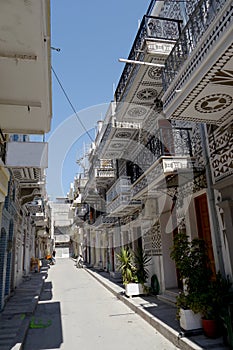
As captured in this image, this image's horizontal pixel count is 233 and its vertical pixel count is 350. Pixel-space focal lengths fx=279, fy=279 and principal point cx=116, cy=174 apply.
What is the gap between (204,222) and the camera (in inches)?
285

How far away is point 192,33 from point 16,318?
8.14 m

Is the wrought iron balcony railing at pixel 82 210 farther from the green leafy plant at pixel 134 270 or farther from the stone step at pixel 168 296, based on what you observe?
the stone step at pixel 168 296

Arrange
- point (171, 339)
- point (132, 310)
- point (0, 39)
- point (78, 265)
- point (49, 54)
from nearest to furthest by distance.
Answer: point (0, 39), point (49, 54), point (171, 339), point (132, 310), point (78, 265)

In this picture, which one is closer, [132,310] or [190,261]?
[190,261]

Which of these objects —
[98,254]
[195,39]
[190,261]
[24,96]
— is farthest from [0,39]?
[98,254]

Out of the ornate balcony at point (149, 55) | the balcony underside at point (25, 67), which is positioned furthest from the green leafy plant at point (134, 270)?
the balcony underside at point (25, 67)

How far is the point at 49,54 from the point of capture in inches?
172

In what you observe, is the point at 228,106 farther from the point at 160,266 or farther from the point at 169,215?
the point at 160,266

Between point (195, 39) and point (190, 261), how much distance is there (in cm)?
435

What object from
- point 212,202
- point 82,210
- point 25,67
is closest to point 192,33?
point 25,67

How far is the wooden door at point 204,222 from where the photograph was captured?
695cm

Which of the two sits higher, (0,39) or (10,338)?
(0,39)

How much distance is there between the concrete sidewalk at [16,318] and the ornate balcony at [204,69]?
561 centimetres

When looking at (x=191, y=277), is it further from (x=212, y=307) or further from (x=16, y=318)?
(x=16, y=318)
